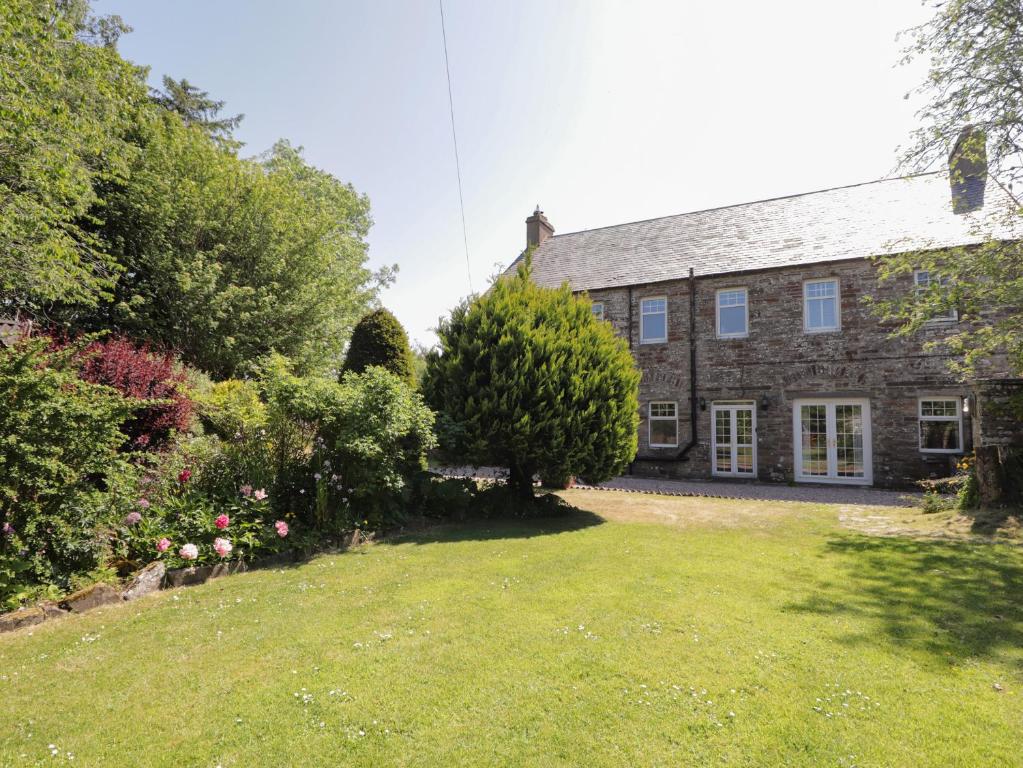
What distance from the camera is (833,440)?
15.8 metres

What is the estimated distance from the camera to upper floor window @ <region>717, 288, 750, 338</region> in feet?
56.4

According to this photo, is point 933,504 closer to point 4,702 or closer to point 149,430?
point 4,702

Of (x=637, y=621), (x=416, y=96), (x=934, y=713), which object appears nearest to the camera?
(x=934, y=713)

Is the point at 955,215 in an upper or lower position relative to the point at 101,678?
upper

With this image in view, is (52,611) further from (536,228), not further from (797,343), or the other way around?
(536,228)

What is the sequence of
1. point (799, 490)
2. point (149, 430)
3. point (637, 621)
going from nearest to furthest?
point (637, 621), point (149, 430), point (799, 490)

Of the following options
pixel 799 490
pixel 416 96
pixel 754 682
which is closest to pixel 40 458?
pixel 754 682

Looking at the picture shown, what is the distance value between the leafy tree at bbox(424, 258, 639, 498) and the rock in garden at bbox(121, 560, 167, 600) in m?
4.65

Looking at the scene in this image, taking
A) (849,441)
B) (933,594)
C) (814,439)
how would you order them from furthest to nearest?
(814,439), (849,441), (933,594)

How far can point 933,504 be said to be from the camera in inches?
420

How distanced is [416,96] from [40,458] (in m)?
9.26

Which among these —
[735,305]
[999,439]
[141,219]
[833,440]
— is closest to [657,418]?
[735,305]

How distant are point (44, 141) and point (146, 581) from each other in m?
Result: 10.4

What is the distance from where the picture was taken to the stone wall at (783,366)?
14.8 m
